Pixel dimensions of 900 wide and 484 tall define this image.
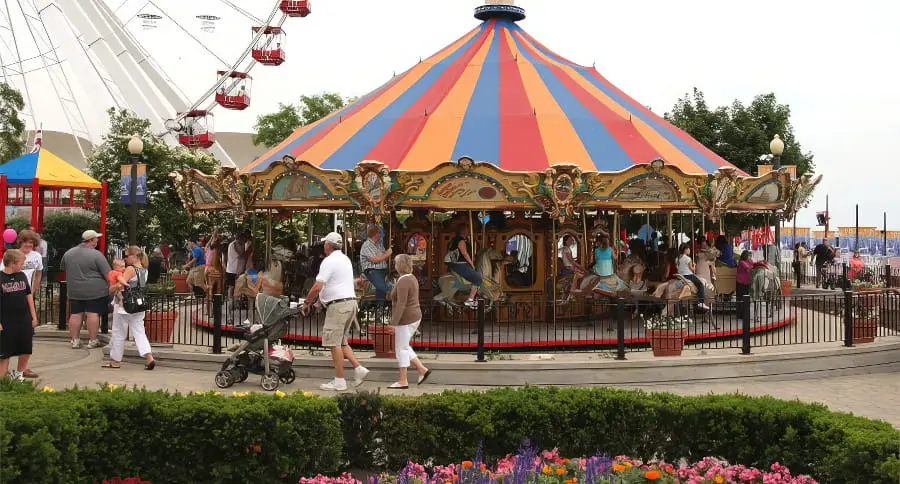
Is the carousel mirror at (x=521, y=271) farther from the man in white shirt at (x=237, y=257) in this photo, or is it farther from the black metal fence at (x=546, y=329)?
the man in white shirt at (x=237, y=257)

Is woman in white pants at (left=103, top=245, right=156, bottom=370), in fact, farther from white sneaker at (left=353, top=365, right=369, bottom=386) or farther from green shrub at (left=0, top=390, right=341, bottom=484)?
green shrub at (left=0, top=390, right=341, bottom=484)

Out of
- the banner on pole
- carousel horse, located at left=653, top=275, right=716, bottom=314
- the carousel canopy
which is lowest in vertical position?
carousel horse, located at left=653, top=275, right=716, bottom=314

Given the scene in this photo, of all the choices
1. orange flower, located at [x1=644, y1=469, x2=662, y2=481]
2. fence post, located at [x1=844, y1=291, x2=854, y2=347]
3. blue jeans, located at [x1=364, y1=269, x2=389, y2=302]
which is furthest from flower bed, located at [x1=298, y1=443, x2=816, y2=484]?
blue jeans, located at [x1=364, y1=269, x2=389, y2=302]

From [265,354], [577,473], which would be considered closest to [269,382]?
[265,354]

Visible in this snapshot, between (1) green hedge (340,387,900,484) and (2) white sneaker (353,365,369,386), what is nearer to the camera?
(1) green hedge (340,387,900,484)

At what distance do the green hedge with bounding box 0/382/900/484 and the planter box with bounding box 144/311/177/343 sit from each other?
707 cm

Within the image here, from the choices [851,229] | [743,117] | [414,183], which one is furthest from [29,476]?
[851,229]

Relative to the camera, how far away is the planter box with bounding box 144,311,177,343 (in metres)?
13.9

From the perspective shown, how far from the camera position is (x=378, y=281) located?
1568 cm

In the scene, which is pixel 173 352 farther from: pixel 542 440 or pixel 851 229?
pixel 851 229

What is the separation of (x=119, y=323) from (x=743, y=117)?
2773cm

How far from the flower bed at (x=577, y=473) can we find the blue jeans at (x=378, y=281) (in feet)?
28.8

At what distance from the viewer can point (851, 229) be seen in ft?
206

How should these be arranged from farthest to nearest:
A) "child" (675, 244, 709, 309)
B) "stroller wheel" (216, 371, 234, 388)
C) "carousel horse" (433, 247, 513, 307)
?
"child" (675, 244, 709, 309) < "carousel horse" (433, 247, 513, 307) < "stroller wheel" (216, 371, 234, 388)
